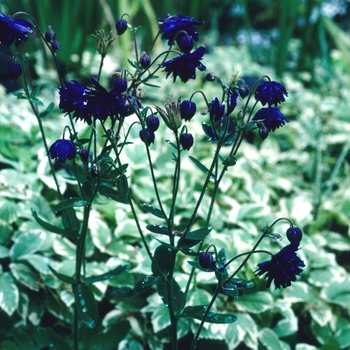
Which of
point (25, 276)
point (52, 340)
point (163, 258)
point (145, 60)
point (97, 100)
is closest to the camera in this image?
point (97, 100)

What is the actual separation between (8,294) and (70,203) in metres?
0.42

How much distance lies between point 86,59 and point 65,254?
6.61 ft

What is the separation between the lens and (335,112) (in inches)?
97.0

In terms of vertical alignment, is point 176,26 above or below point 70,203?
above

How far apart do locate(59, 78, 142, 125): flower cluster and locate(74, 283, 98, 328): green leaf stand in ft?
1.40

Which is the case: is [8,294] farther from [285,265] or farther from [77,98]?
[285,265]

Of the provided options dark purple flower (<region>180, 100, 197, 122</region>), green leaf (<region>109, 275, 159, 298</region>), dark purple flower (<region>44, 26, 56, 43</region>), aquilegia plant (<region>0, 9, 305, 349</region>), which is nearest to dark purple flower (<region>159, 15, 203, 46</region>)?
aquilegia plant (<region>0, 9, 305, 349</region>)

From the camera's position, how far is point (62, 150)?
86 cm

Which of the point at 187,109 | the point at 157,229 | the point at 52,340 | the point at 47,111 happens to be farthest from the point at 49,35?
the point at 52,340

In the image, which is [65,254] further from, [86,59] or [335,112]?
[86,59]

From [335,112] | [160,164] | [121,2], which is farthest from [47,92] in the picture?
[335,112]

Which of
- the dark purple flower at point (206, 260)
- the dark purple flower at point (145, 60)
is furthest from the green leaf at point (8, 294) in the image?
the dark purple flower at point (145, 60)

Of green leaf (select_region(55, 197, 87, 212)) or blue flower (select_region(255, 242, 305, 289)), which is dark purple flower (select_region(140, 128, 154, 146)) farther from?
blue flower (select_region(255, 242, 305, 289))

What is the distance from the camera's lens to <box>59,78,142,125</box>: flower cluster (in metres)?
0.81
